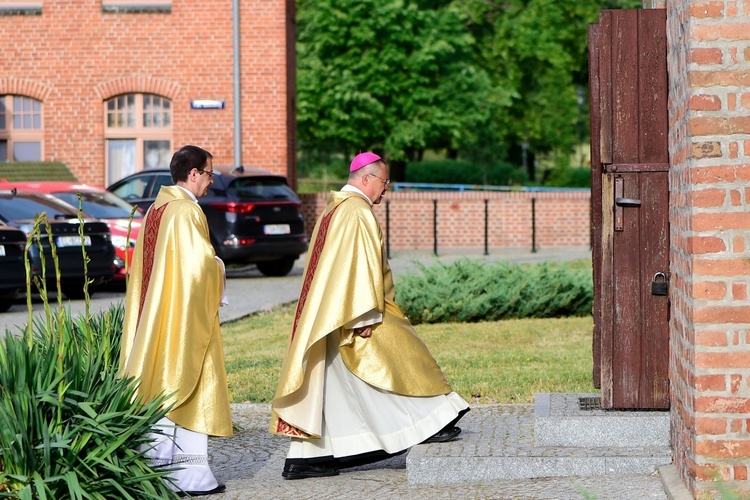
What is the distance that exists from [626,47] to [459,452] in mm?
2278

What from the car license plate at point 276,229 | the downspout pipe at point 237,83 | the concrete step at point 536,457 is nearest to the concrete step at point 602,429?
the concrete step at point 536,457

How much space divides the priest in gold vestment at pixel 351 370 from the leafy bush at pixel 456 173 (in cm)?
4255

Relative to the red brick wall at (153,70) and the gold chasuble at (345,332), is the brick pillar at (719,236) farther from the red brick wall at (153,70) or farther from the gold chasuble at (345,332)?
the red brick wall at (153,70)

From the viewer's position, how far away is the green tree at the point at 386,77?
37.3m

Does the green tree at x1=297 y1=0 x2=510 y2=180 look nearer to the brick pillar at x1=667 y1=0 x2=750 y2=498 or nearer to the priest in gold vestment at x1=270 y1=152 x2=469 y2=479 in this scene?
the priest in gold vestment at x1=270 y1=152 x2=469 y2=479

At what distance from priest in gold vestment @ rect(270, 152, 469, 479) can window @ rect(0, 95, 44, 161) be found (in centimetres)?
2196

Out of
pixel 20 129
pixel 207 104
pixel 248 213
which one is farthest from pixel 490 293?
pixel 20 129

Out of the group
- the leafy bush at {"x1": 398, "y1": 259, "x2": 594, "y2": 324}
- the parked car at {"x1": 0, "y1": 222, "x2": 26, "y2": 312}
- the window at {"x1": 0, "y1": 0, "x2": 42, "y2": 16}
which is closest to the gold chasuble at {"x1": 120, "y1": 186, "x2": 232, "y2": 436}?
the leafy bush at {"x1": 398, "y1": 259, "x2": 594, "y2": 324}

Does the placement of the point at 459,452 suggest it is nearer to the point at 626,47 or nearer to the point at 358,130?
the point at 626,47

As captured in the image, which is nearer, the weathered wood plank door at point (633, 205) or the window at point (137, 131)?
the weathered wood plank door at point (633, 205)

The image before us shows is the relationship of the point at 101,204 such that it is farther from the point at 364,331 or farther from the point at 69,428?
the point at 69,428

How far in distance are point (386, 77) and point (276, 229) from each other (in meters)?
16.9

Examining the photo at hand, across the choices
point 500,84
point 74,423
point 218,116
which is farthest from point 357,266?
point 500,84

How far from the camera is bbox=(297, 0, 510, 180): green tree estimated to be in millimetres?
37344
